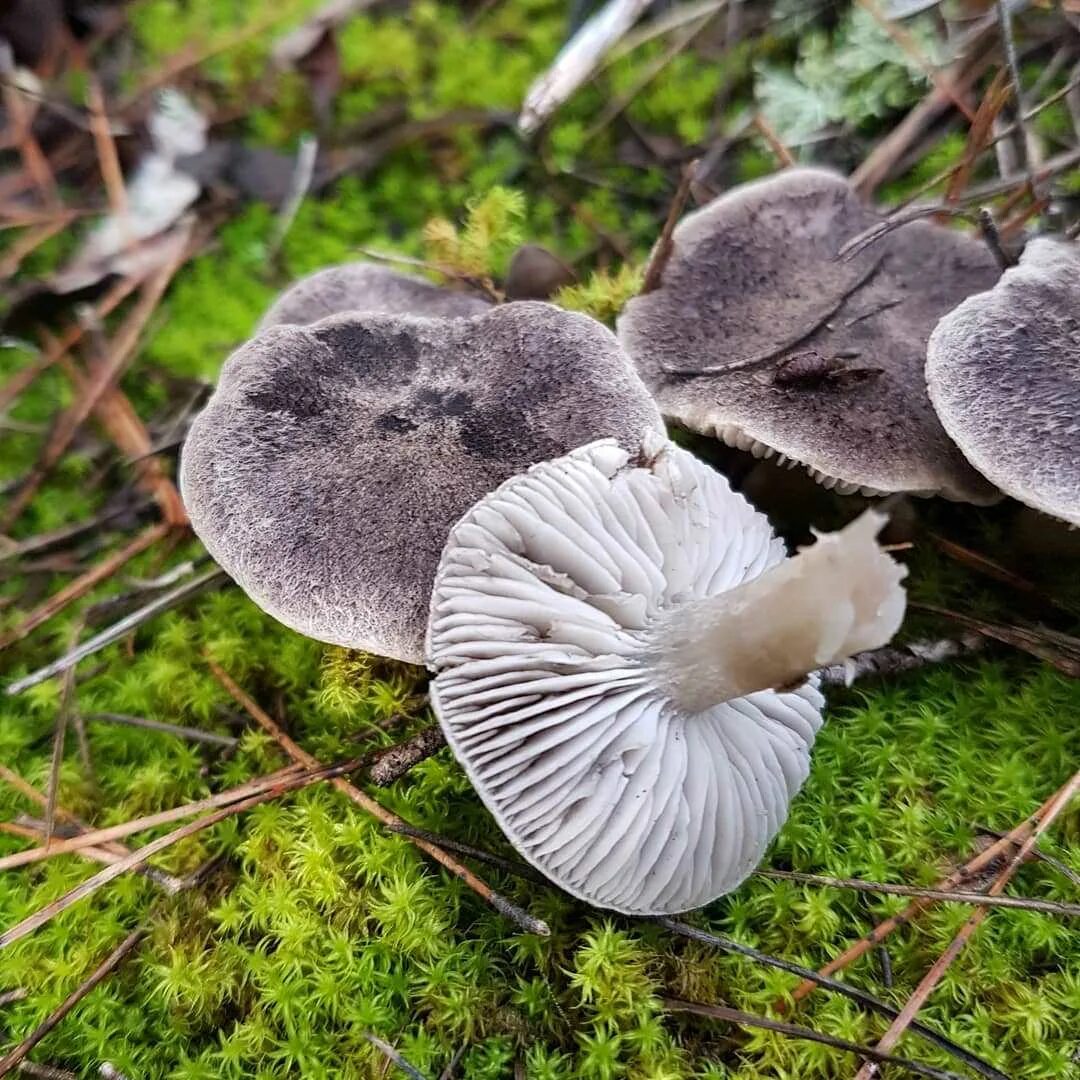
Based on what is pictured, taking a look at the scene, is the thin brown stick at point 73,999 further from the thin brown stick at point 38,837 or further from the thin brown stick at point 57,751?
the thin brown stick at point 57,751

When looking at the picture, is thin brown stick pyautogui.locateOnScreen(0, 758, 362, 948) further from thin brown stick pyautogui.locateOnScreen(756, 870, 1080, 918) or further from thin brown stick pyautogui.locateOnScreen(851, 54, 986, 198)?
thin brown stick pyautogui.locateOnScreen(851, 54, 986, 198)

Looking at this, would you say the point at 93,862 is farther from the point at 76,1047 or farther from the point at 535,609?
the point at 535,609

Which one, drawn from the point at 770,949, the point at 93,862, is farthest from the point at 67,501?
the point at 770,949

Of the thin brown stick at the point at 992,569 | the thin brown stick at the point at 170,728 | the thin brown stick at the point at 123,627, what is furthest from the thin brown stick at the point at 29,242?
the thin brown stick at the point at 992,569

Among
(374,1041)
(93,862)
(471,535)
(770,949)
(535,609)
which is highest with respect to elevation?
(471,535)

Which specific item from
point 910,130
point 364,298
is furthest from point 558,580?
point 910,130
